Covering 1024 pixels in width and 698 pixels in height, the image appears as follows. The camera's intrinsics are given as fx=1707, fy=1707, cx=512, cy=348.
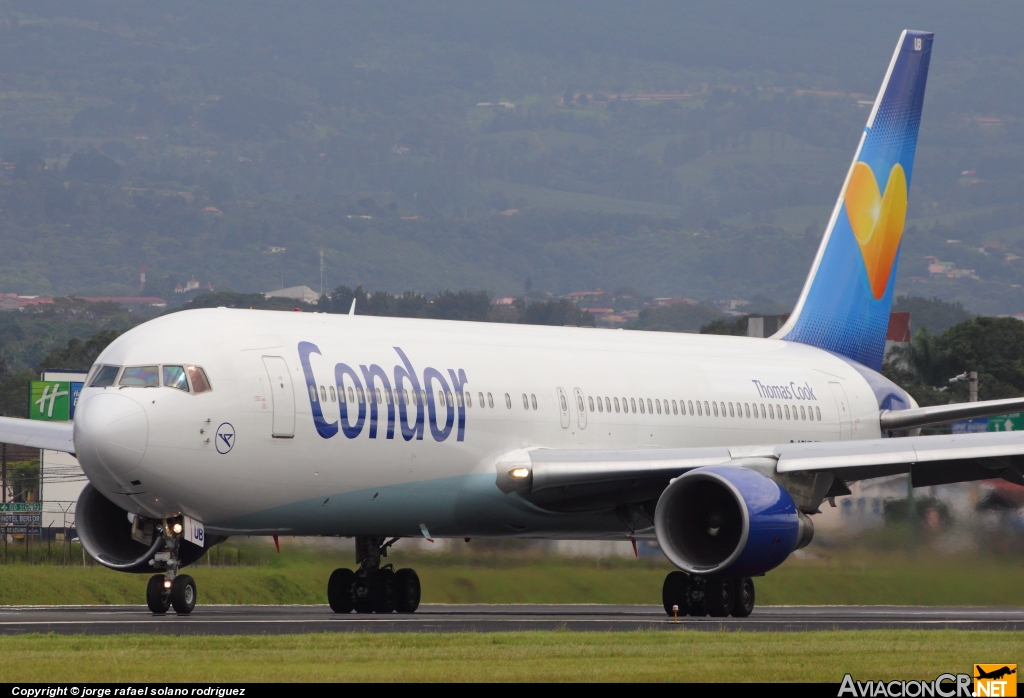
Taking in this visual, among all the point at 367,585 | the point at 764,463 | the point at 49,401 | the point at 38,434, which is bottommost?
the point at 367,585

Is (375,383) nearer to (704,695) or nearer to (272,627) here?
(272,627)

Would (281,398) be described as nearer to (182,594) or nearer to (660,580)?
(182,594)

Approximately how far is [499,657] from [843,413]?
16.7 meters

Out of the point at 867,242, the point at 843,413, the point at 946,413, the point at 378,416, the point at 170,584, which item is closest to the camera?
the point at 170,584

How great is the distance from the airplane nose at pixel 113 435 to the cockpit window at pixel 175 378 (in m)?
0.59

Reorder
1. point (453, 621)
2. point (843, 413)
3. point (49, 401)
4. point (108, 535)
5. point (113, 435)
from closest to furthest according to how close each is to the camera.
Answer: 1. point (113, 435)
2. point (453, 621)
3. point (108, 535)
4. point (843, 413)
5. point (49, 401)

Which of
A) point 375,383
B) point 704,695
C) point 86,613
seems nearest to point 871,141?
point 375,383

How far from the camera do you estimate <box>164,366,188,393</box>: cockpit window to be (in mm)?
21172

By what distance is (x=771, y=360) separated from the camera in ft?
100

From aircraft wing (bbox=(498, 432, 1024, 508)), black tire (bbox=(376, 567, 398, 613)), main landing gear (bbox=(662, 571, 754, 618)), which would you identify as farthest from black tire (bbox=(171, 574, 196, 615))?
main landing gear (bbox=(662, 571, 754, 618))

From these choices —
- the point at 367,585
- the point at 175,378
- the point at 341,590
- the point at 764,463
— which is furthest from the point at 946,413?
the point at 175,378

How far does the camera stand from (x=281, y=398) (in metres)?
21.9

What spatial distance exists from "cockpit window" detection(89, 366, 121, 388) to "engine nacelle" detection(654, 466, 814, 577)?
24.1 ft

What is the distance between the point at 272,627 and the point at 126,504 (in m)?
2.91
